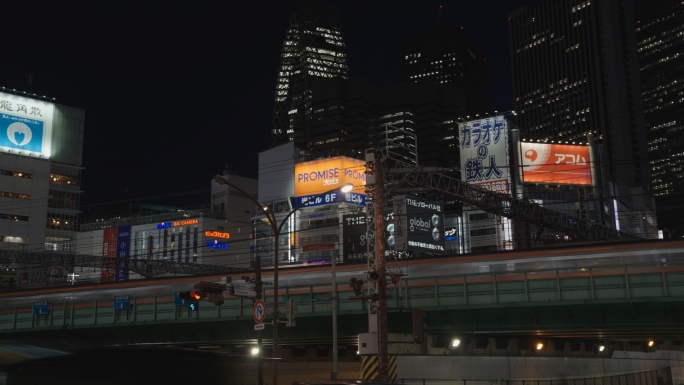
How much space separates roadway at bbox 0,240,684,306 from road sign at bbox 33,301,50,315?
744 centimetres

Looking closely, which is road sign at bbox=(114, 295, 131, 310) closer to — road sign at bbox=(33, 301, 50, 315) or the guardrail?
the guardrail

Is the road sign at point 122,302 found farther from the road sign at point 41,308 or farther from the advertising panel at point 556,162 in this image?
the advertising panel at point 556,162

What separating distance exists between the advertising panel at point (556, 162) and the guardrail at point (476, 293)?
2630 inches

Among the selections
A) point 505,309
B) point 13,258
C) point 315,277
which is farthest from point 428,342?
point 13,258

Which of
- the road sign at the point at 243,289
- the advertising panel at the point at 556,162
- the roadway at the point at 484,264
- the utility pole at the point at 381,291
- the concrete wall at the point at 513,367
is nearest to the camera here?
the utility pole at the point at 381,291

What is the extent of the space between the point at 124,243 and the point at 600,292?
119257 mm

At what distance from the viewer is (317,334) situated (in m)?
38.5

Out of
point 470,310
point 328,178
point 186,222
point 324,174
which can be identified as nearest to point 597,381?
point 470,310

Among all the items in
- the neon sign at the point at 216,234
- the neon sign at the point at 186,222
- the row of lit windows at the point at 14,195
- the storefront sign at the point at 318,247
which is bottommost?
the storefront sign at the point at 318,247

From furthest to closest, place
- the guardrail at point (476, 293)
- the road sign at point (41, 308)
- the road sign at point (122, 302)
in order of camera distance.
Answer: the road sign at point (41, 308) → the road sign at point (122, 302) → the guardrail at point (476, 293)

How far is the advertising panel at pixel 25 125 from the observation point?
4456 inches

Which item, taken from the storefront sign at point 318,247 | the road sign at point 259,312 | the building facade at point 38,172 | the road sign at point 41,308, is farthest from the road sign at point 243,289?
the building facade at point 38,172

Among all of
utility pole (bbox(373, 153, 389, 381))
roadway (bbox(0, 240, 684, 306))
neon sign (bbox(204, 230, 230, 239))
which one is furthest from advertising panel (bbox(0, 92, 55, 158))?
utility pole (bbox(373, 153, 389, 381))

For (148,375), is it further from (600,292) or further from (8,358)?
(600,292)
